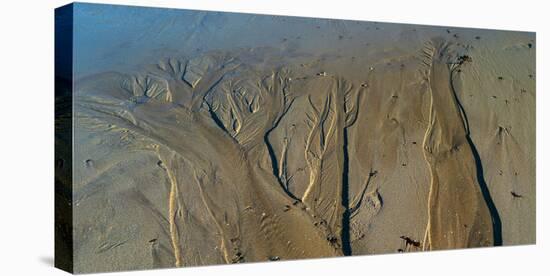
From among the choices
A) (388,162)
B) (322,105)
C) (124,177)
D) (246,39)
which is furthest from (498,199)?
(124,177)

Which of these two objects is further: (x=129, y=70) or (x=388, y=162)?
(x=388, y=162)

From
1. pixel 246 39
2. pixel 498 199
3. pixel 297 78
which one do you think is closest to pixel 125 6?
pixel 246 39

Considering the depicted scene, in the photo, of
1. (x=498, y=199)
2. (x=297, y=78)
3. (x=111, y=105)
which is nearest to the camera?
(x=111, y=105)

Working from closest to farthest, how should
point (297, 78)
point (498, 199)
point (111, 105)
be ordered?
point (111, 105) → point (297, 78) → point (498, 199)

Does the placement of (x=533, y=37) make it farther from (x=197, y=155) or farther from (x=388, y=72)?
(x=197, y=155)

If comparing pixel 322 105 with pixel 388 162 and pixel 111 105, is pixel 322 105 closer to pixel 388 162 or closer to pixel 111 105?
pixel 388 162

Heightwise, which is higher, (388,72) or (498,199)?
(388,72)

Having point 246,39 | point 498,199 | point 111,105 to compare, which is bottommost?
point 498,199
